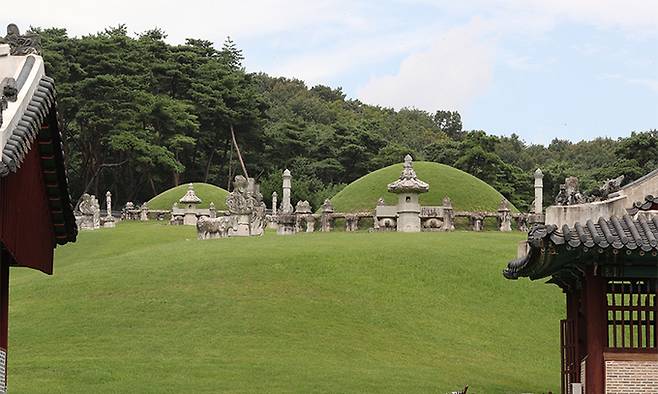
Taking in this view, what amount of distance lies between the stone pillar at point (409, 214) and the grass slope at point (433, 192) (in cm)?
611

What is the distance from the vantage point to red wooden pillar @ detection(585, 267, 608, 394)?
17469 mm

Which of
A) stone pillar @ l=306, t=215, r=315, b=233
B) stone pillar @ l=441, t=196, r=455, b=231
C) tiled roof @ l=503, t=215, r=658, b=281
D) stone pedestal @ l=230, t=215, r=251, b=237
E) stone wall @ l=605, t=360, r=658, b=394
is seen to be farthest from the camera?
stone pillar @ l=306, t=215, r=315, b=233

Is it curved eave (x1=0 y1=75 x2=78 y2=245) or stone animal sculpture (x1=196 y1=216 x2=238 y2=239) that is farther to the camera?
stone animal sculpture (x1=196 y1=216 x2=238 y2=239)

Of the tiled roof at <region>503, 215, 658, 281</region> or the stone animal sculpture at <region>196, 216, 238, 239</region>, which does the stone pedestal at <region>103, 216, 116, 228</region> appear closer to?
the stone animal sculpture at <region>196, 216, 238, 239</region>

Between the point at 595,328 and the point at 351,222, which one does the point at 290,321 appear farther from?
the point at 351,222

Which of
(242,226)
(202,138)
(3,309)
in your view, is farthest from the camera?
(202,138)

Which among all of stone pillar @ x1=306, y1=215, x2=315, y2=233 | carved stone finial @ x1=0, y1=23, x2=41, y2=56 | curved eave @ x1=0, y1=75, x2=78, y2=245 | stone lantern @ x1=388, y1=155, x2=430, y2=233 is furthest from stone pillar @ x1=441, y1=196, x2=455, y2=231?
carved stone finial @ x1=0, y1=23, x2=41, y2=56

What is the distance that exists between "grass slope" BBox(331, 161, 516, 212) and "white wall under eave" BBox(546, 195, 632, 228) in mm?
40128

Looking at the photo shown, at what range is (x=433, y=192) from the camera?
195 ft

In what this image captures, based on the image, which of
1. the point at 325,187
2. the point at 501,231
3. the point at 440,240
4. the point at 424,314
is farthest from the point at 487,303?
the point at 325,187

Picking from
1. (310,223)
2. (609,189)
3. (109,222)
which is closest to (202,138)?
(109,222)

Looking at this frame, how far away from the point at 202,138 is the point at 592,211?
83417 millimetres

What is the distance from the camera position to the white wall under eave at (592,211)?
17.4 meters

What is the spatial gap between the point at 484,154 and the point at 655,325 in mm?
67379
